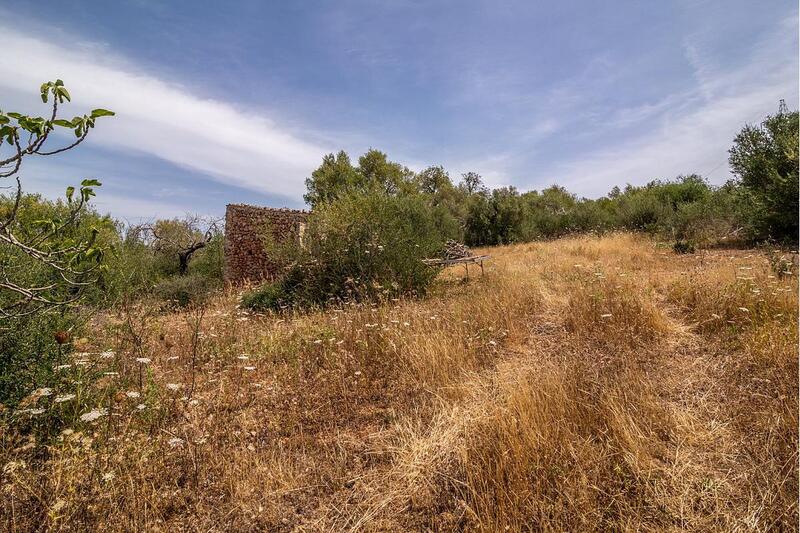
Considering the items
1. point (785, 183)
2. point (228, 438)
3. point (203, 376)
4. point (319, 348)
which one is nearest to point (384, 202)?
point (319, 348)

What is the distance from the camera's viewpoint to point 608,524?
1752 millimetres

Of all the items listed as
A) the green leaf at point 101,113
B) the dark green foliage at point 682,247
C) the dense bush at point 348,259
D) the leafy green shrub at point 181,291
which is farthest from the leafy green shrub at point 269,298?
the dark green foliage at point 682,247

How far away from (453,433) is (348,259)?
5.37 metres

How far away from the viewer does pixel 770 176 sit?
1008 cm

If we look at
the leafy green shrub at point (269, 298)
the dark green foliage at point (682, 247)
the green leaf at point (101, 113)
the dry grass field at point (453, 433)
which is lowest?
the dry grass field at point (453, 433)

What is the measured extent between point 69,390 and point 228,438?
1.31 metres

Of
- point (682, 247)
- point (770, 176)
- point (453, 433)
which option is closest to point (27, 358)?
point (453, 433)

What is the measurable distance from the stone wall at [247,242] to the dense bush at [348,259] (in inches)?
151

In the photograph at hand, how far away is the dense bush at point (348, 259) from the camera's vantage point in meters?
7.34

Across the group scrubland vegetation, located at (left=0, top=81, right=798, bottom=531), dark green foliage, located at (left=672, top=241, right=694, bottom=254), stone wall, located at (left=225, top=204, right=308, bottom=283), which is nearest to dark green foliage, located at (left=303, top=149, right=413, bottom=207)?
stone wall, located at (left=225, top=204, right=308, bottom=283)

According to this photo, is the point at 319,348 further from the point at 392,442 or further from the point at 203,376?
the point at 392,442

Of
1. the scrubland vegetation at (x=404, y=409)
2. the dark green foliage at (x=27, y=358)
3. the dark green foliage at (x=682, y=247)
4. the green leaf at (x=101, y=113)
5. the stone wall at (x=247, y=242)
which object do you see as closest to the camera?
the green leaf at (x=101, y=113)

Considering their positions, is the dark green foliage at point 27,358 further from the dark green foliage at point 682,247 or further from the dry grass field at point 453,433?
the dark green foliage at point 682,247

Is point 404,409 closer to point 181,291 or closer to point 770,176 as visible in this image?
point 181,291
